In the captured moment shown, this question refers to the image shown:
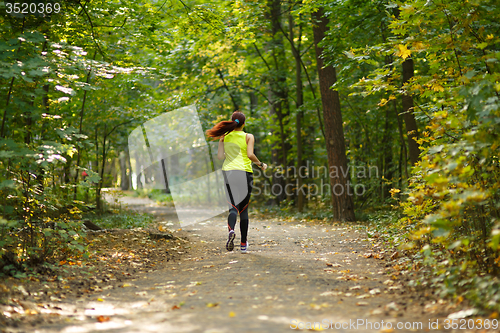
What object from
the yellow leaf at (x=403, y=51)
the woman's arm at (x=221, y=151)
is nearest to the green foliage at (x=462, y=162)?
the yellow leaf at (x=403, y=51)

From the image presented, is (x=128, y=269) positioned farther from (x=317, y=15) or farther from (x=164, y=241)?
(x=317, y=15)

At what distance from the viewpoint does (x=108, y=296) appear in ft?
14.4

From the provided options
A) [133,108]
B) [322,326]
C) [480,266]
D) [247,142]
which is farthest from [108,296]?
[133,108]

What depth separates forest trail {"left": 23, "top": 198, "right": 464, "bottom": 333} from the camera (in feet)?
10.5

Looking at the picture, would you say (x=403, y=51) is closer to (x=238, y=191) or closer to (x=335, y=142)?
(x=238, y=191)

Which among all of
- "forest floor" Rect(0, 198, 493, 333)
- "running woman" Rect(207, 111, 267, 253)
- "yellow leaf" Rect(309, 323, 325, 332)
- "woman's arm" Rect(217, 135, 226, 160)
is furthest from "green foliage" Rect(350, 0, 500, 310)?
"woman's arm" Rect(217, 135, 226, 160)

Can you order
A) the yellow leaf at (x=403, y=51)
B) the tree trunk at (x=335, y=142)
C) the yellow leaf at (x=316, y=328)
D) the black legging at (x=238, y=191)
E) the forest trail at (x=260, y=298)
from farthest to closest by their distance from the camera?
the tree trunk at (x=335, y=142)
the black legging at (x=238, y=191)
the yellow leaf at (x=403, y=51)
the forest trail at (x=260, y=298)
the yellow leaf at (x=316, y=328)

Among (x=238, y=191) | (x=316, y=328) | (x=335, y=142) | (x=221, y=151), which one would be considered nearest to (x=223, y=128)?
(x=221, y=151)

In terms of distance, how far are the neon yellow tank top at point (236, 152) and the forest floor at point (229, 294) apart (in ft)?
5.02

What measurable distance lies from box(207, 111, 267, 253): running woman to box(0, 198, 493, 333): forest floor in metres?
0.72

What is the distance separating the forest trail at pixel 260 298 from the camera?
3201mm

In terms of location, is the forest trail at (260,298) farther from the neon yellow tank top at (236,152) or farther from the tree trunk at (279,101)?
the tree trunk at (279,101)

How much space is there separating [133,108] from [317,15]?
21.9 feet

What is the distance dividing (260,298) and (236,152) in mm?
2972
